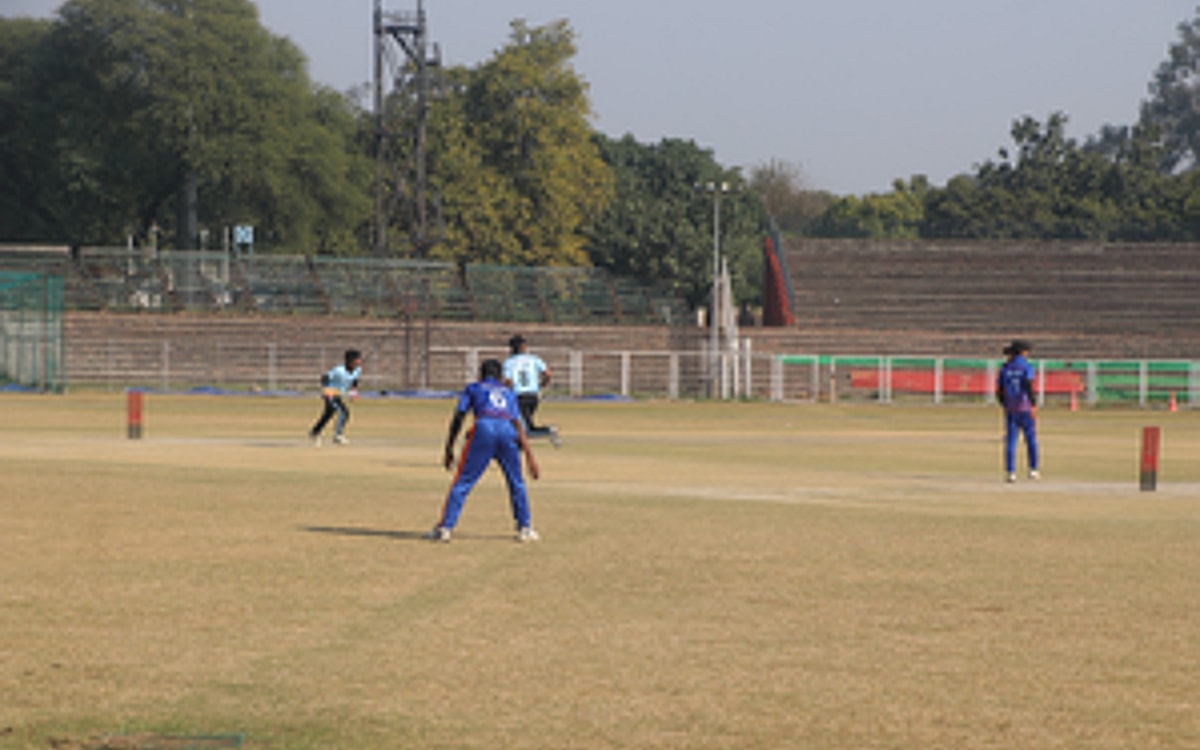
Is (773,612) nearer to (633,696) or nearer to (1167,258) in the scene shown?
(633,696)

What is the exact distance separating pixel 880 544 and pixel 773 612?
16.3 feet

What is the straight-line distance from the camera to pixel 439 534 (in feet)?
53.8

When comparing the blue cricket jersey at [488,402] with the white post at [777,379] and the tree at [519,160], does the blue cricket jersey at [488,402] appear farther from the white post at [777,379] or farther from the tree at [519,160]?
the tree at [519,160]

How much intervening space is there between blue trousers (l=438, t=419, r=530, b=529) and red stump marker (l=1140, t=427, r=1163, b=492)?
37.0 ft

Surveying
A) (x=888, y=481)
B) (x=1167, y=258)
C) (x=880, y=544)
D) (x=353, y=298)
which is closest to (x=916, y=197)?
(x=1167, y=258)

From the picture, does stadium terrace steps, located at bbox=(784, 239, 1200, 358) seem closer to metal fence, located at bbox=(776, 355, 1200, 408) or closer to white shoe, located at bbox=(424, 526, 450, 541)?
metal fence, located at bbox=(776, 355, 1200, 408)

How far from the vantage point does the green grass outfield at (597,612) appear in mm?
8391

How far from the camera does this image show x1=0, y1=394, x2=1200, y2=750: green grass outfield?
839 centimetres

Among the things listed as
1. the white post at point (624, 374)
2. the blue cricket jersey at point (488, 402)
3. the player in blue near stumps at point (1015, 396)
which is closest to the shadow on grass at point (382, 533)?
the blue cricket jersey at point (488, 402)

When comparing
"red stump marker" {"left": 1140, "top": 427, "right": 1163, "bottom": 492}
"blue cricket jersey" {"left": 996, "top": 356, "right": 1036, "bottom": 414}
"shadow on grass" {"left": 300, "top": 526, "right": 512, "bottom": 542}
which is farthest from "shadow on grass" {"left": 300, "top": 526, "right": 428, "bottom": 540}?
"blue cricket jersey" {"left": 996, "top": 356, "right": 1036, "bottom": 414}

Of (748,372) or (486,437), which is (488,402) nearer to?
(486,437)

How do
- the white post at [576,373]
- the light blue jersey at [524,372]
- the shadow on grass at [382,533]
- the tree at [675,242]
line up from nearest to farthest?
the shadow on grass at [382,533] → the light blue jersey at [524,372] → the white post at [576,373] → the tree at [675,242]

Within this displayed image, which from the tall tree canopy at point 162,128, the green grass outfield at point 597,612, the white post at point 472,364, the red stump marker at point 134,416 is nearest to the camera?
the green grass outfield at point 597,612

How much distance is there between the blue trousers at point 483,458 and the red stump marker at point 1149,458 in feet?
37.0
